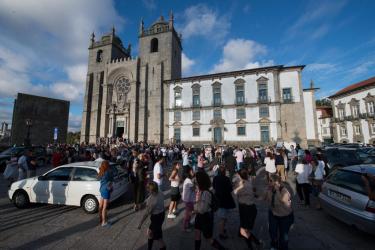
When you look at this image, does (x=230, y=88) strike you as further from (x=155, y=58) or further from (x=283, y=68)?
(x=155, y=58)

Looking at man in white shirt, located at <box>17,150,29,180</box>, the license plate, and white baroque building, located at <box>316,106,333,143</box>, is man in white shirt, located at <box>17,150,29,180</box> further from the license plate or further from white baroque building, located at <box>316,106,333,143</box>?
white baroque building, located at <box>316,106,333,143</box>

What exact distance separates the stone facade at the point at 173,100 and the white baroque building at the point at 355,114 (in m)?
15.0

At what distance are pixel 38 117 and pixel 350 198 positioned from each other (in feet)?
153

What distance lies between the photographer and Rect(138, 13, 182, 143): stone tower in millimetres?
31703

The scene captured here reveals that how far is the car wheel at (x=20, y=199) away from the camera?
580 centimetres

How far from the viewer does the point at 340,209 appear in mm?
4152

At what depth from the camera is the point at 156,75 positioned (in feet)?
108

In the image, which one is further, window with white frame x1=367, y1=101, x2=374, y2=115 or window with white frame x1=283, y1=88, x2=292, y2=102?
window with white frame x1=367, y1=101, x2=374, y2=115

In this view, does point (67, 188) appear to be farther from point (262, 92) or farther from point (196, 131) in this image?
point (262, 92)

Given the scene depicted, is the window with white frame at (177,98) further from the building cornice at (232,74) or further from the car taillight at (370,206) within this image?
the car taillight at (370,206)

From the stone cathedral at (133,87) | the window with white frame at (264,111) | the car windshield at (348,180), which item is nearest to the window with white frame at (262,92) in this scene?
the window with white frame at (264,111)

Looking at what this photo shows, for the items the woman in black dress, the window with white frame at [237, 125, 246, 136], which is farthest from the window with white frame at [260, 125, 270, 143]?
the woman in black dress

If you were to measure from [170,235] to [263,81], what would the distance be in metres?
27.8

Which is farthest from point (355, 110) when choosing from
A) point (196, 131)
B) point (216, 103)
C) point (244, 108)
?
point (196, 131)
